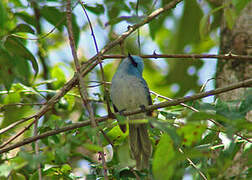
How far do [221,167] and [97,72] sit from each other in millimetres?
6029

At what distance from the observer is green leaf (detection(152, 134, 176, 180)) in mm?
1901

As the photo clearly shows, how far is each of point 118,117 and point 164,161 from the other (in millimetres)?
477

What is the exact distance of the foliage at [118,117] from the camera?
2039mm

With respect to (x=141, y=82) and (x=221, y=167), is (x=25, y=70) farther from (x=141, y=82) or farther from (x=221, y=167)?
(x=221, y=167)

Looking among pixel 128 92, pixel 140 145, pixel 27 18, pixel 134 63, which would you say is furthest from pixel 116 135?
pixel 134 63

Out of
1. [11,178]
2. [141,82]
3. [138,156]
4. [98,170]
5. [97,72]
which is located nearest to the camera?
[98,170]

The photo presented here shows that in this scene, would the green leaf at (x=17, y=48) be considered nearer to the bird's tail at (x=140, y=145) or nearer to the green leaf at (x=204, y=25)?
the bird's tail at (x=140, y=145)

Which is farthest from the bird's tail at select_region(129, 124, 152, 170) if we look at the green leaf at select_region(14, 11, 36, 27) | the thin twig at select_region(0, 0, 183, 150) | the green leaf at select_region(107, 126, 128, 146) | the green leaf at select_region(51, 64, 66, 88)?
the green leaf at select_region(14, 11, 36, 27)

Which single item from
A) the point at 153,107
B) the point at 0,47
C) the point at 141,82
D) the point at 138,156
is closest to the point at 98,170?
the point at 153,107

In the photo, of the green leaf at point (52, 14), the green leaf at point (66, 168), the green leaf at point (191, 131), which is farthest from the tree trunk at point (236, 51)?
the green leaf at point (191, 131)

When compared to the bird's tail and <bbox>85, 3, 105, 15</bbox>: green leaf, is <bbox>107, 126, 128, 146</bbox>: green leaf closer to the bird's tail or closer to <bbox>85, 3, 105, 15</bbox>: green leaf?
the bird's tail

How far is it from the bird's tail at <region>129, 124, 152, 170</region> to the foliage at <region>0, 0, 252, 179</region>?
33 cm

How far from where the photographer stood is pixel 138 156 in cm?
434

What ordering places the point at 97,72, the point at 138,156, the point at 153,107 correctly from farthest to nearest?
1. the point at 97,72
2. the point at 138,156
3. the point at 153,107
